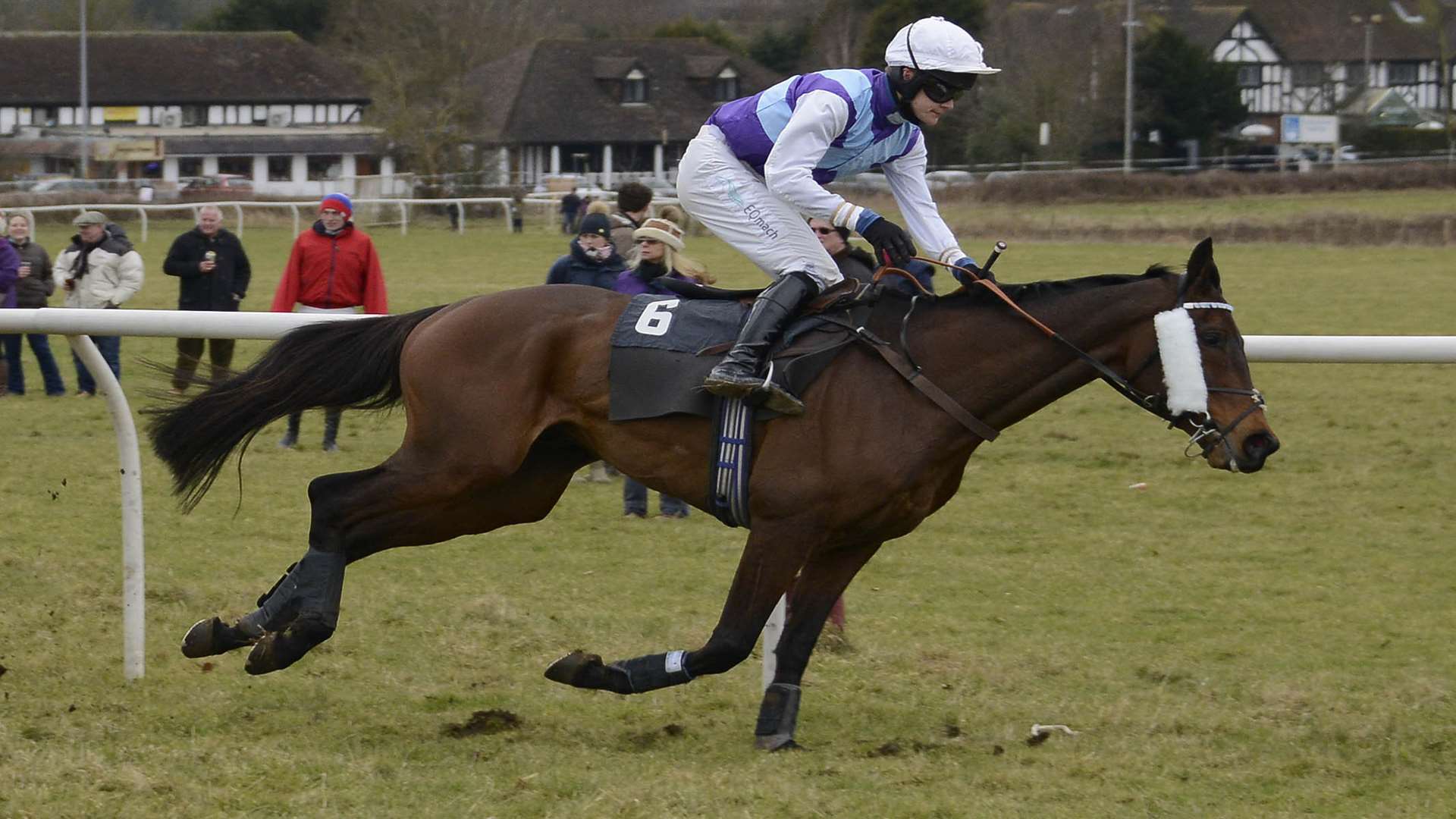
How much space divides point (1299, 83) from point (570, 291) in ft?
201

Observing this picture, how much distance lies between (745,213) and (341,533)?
137 cm

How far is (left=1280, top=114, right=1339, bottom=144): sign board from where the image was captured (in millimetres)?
52219

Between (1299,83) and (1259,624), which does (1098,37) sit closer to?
(1299,83)

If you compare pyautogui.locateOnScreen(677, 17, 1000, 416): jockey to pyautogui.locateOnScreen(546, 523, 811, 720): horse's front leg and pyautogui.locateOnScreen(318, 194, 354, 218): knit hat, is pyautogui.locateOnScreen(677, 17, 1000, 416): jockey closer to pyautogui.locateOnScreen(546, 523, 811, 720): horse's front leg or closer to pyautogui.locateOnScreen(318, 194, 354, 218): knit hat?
pyautogui.locateOnScreen(546, 523, 811, 720): horse's front leg

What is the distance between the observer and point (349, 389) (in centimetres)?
455

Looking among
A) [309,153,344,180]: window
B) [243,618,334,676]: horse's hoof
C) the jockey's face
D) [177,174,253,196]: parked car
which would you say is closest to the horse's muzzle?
the jockey's face

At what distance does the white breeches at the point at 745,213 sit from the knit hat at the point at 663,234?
2.47m

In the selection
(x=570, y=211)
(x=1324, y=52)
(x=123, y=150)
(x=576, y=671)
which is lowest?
(x=576, y=671)

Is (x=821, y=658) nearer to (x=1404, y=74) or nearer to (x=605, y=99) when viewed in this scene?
(x=605, y=99)

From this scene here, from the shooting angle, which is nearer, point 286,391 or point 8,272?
point 286,391

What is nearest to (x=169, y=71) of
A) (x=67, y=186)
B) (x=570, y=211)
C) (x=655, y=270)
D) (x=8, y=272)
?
(x=67, y=186)

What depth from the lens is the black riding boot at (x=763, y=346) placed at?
402cm

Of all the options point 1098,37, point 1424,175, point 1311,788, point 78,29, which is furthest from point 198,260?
point 78,29

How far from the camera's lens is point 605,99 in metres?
54.9
